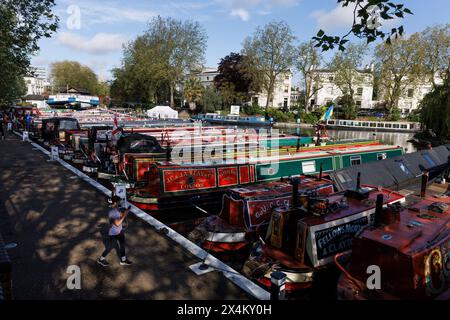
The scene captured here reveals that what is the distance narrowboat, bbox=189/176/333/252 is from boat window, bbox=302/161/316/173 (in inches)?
185

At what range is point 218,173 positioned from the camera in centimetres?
1264

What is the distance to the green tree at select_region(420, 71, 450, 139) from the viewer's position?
31672 mm

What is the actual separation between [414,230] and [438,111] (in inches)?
1246

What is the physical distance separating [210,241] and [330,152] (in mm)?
9177

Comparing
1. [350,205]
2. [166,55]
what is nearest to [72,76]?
[166,55]

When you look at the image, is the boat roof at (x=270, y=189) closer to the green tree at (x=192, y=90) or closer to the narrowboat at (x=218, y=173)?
the narrowboat at (x=218, y=173)

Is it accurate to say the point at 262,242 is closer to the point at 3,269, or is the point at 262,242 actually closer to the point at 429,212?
the point at 429,212

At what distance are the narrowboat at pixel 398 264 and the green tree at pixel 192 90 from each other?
61657 mm

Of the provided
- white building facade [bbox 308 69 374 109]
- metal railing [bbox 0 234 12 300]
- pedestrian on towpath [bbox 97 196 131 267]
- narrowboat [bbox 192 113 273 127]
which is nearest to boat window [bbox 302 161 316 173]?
pedestrian on towpath [bbox 97 196 131 267]

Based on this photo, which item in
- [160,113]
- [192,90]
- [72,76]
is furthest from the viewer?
[72,76]

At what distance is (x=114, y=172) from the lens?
553 inches

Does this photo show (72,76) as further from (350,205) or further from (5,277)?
(5,277)

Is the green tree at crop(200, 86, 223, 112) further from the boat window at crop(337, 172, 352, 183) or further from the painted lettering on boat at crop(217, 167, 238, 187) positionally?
the boat window at crop(337, 172, 352, 183)

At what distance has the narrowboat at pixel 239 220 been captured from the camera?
9.04 meters
